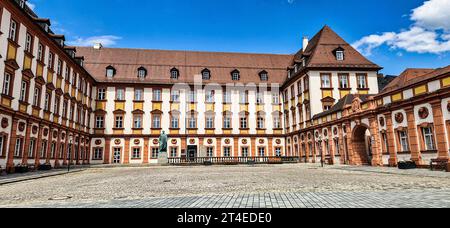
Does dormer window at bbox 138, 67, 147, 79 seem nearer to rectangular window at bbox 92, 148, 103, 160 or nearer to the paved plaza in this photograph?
rectangular window at bbox 92, 148, 103, 160

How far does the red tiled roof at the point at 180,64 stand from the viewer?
4319 cm

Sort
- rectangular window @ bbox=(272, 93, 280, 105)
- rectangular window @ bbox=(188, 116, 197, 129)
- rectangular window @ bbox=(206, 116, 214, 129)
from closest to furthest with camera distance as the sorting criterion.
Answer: rectangular window @ bbox=(188, 116, 197, 129) → rectangular window @ bbox=(206, 116, 214, 129) → rectangular window @ bbox=(272, 93, 280, 105)

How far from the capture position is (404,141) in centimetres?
2108

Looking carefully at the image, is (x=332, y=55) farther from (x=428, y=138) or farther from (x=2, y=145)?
(x=2, y=145)

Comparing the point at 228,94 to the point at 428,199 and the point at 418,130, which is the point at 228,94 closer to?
the point at 418,130

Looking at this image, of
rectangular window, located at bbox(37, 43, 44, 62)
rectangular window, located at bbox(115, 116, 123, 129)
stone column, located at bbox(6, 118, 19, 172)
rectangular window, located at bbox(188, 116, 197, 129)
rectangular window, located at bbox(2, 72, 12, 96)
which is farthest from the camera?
rectangular window, located at bbox(188, 116, 197, 129)

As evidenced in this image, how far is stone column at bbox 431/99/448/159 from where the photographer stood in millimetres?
17641

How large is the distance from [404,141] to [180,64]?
33655 millimetres

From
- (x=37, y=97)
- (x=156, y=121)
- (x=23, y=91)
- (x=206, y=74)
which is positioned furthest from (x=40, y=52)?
(x=206, y=74)

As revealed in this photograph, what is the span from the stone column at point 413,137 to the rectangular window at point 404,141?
65cm

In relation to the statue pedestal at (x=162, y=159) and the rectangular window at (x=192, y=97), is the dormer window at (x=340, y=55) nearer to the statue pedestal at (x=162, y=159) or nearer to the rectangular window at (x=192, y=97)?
the rectangular window at (x=192, y=97)

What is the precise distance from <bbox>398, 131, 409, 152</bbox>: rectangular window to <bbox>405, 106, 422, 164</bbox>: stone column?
65 cm

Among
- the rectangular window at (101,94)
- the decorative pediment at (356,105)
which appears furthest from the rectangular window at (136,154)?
the decorative pediment at (356,105)

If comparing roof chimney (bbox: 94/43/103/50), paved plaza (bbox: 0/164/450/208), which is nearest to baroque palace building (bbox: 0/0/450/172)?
roof chimney (bbox: 94/43/103/50)
